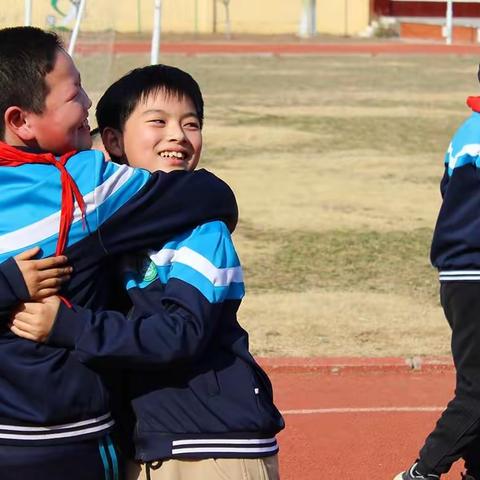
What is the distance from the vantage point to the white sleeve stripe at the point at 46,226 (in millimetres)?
2568

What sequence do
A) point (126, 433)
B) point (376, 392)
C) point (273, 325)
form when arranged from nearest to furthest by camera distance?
point (126, 433) → point (376, 392) → point (273, 325)

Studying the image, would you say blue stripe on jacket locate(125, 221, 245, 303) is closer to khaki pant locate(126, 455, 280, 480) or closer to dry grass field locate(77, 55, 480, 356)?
khaki pant locate(126, 455, 280, 480)

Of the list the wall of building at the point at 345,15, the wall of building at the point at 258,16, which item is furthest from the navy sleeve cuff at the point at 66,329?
the wall of building at the point at 345,15

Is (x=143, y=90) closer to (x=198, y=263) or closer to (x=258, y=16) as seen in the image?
(x=198, y=263)

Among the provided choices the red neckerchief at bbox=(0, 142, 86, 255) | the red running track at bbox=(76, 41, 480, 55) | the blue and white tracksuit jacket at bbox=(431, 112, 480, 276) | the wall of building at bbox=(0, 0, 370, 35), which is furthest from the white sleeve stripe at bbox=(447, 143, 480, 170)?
the wall of building at bbox=(0, 0, 370, 35)

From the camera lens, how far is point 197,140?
114 inches

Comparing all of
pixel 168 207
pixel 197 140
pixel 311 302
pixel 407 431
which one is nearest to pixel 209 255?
pixel 168 207

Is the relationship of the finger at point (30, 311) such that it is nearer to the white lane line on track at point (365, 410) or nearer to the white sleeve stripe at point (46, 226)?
the white sleeve stripe at point (46, 226)

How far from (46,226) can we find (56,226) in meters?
0.02

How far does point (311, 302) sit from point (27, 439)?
6032mm

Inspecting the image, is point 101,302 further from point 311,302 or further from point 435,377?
point 311,302

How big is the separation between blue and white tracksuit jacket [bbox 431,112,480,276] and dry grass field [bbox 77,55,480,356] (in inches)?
110

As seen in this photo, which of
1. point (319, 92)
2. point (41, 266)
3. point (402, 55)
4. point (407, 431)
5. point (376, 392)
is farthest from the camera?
point (402, 55)

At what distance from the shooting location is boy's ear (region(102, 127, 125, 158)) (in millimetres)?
2979
